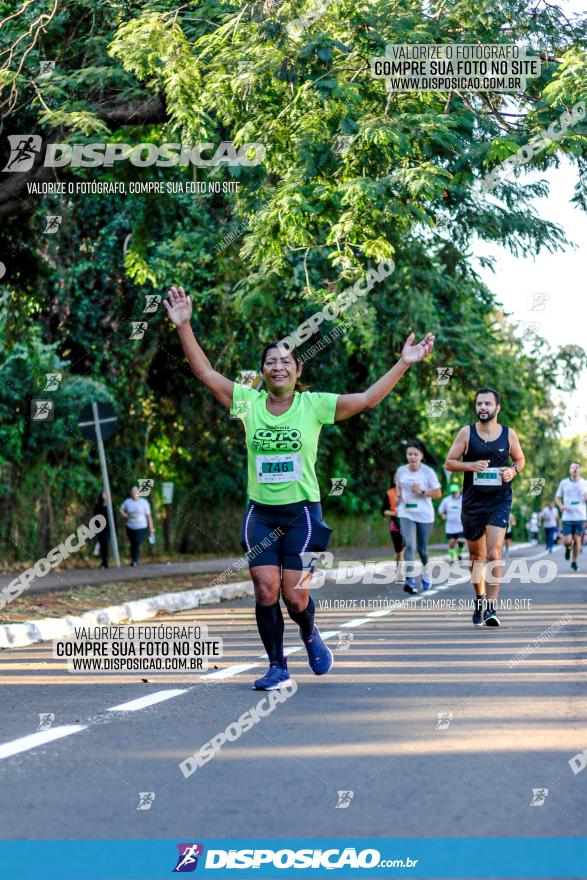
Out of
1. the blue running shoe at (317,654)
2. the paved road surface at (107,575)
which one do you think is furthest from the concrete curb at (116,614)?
the blue running shoe at (317,654)

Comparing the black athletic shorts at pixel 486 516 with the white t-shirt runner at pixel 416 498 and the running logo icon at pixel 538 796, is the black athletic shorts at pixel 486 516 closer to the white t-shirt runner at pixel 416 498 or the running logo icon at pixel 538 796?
the white t-shirt runner at pixel 416 498

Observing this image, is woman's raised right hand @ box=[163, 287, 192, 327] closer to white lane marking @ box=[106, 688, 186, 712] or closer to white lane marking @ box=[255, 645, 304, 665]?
white lane marking @ box=[106, 688, 186, 712]

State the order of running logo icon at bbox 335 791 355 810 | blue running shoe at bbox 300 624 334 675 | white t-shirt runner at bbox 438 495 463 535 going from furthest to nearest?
white t-shirt runner at bbox 438 495 463 535 < blue running shoe at bbox 300 624 334 675 < running logo icon at bbox 335 791 355 810

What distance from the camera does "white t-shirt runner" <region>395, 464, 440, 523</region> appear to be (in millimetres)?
18328

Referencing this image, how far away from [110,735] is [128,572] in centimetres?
1669

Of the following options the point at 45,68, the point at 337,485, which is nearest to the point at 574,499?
the point at 337,485

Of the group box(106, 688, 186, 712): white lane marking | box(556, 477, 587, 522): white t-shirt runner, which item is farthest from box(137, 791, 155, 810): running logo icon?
box(556, 477, 587, 522): white t-shirt runner

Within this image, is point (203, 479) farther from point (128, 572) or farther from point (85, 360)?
point (128, 572)

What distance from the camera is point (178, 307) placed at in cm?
844

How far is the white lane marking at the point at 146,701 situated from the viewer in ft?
26.1

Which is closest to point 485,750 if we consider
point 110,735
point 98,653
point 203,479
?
point 110,735

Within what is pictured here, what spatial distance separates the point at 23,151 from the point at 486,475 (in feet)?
24.3

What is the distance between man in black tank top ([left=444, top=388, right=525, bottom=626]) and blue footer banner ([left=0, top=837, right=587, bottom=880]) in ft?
25.7

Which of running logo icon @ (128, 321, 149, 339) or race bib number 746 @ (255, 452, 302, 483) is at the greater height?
running logo icon @ (128, 321, 149, 339)
